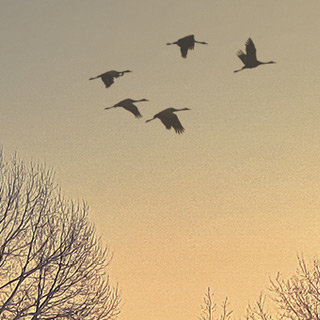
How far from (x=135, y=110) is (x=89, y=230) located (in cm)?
1383

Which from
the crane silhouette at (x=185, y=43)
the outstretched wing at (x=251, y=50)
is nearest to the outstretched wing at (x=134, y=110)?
the crane silhouette at (x=185, y=43)

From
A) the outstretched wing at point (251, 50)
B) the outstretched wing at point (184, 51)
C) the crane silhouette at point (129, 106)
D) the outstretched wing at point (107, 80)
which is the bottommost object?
the crane silhouette at point (129, 106)

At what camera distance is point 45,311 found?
85.4ft

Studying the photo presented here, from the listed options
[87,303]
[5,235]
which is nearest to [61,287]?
[87,303]

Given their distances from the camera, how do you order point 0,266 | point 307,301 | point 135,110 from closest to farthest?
point 135,110, point 0,266, point 307,301

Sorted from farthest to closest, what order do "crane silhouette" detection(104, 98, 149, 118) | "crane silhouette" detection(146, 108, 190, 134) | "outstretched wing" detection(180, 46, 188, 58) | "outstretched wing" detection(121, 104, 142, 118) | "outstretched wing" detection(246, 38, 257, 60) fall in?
1. "outstretched wing" detection(246, 38, 257, 60)
2. "crane silhouette" detection(146, 108, 190, 134)
3. "outstretched wing" detection(180, 46, 188, 58)
4. "outstretched wing" detection(121, 104, 142, 118)
5. "crane silhouette" detection(104, 98, 149, 118)

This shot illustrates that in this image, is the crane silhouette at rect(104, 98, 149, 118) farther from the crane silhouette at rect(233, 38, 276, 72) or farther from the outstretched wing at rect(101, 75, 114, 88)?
the crane silhouette at rect(233, 38, 276, 72)

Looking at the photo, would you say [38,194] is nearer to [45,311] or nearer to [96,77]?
[45,311]

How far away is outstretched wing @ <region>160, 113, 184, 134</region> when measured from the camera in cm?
1522

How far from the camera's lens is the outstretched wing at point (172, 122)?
15.2 m

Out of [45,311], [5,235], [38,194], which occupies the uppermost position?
[38,194]

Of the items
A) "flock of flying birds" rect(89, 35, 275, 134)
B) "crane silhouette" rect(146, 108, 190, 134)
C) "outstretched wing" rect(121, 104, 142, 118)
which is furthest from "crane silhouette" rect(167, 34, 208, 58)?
"outstretched wing" rect(121, 104, 142, 118)

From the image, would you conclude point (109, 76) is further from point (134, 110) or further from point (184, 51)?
point (184, 51)

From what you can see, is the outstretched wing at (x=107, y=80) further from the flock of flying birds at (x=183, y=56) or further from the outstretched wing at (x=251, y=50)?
the outstretched wing at (x=251, y=50)
